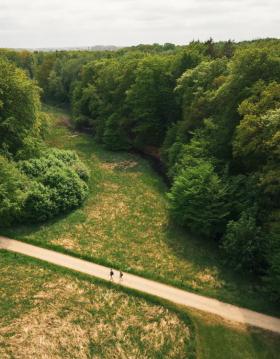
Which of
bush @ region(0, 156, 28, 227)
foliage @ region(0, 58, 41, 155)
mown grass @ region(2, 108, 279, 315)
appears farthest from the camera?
foliage @ region(0, 58, 41, 155)

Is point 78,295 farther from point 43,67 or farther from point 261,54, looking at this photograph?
point 43,67

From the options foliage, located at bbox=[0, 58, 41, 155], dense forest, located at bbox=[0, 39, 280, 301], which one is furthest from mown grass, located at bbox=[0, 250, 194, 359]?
foliage, located at bbox=[0, 58, 41, 155]

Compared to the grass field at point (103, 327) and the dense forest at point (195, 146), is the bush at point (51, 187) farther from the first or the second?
the grass field at point (103, 327)

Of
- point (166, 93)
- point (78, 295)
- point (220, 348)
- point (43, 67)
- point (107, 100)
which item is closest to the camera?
point (220, 348)

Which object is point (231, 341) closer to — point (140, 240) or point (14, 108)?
point (140, 240)

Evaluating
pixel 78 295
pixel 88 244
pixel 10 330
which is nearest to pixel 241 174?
pixel 88 244

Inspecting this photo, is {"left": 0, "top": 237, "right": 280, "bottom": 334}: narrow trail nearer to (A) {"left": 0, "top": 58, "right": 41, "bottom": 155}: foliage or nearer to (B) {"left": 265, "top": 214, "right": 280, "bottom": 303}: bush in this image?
(B) {"left": 265, "top": 214, "right": 280, "bottom": 303}: bush

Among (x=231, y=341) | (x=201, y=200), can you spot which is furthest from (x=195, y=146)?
(x=231, y=341)
